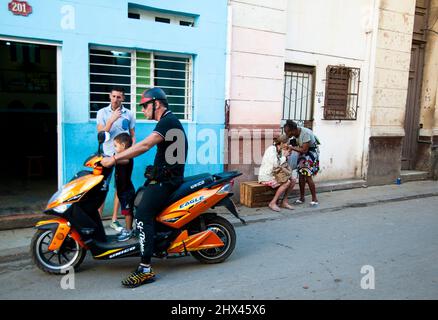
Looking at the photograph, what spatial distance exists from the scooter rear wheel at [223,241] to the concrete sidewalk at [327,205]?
1606 mm

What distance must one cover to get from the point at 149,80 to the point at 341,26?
16.4ft

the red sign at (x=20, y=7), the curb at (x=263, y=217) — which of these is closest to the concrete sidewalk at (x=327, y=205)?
the curb at (x=263, y=217)

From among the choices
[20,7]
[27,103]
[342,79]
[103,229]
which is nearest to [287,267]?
[103,229]

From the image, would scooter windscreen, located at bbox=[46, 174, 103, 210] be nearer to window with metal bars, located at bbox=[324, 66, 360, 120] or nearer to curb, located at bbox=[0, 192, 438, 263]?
curb, located at bbox=[0, 192, 438, 263]

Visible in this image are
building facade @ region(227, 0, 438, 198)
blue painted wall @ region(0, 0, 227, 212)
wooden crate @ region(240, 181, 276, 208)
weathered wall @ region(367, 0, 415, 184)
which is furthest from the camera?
weathered wall @ region(367, 0, 415, 184)

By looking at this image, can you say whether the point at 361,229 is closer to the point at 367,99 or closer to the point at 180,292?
the point at 180,292

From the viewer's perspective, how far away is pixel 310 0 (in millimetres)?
8445

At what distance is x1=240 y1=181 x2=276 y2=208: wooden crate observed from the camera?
7.04 meters

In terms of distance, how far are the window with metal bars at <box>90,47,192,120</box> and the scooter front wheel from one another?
2.57 m

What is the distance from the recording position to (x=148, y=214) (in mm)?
3930

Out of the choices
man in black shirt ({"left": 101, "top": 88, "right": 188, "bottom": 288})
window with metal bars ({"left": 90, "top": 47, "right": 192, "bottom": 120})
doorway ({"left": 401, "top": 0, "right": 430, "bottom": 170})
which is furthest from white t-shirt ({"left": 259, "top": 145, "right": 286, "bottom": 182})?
doorway ({"left": 401, "top": 0, "right": 430, "bottom": 170})

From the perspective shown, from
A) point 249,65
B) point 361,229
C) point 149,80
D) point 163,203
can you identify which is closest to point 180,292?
point 163,203

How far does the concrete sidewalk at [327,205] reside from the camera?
473 cm

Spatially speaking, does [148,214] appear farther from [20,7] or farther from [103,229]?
[20,7]
